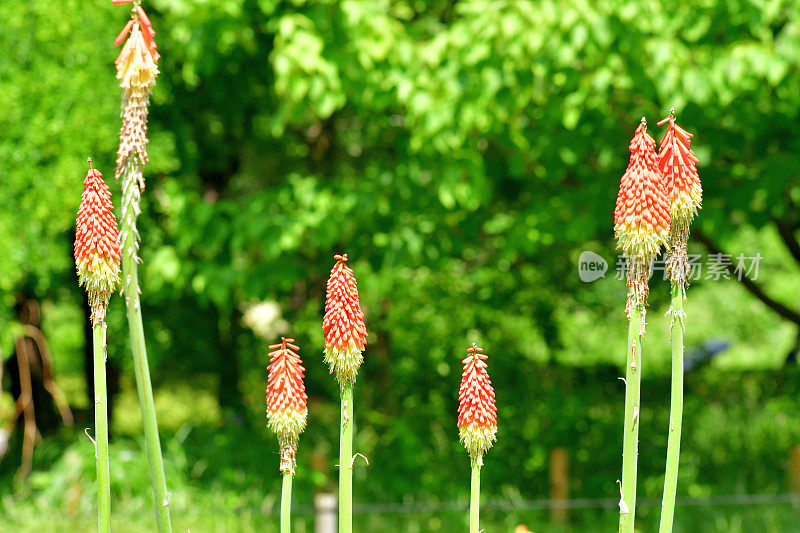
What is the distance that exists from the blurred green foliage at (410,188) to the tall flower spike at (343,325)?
3247 mm

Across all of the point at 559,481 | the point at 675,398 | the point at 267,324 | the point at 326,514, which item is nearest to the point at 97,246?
the point at 675,398

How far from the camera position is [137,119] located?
1576mm

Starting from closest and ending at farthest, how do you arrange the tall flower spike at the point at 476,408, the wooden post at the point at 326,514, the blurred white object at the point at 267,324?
the tall flower spike at the point at 476,408 < the wooden post at the point at 326,514 < the blurred white object at the point at 267,324

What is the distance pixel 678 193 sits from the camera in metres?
1.73

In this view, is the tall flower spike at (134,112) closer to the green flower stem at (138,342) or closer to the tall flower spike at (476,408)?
the green flower stem at (138,342)

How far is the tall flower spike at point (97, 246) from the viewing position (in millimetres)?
1661

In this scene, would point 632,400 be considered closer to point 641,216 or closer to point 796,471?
point 641,216

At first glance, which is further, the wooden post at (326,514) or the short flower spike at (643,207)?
the wooden post at (326,514)

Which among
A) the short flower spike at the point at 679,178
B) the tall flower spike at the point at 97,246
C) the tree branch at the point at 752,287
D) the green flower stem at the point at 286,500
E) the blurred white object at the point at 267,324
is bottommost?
the green flower stem at the point at 286,500

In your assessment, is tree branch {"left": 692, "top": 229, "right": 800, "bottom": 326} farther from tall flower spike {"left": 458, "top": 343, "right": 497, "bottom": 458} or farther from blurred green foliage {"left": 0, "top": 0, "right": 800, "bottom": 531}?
tall flower spike {"left": 458, "top": 343, "right": 497, "bottom": 458}

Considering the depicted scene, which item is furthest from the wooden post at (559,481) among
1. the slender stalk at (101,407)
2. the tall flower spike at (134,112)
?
the tall flower spike at (134,112)

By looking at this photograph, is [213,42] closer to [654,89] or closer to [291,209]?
[291,209]

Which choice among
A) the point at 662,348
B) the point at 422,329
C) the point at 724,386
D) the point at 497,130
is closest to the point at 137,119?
the point at 497,130

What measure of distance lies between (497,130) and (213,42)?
171 cm
